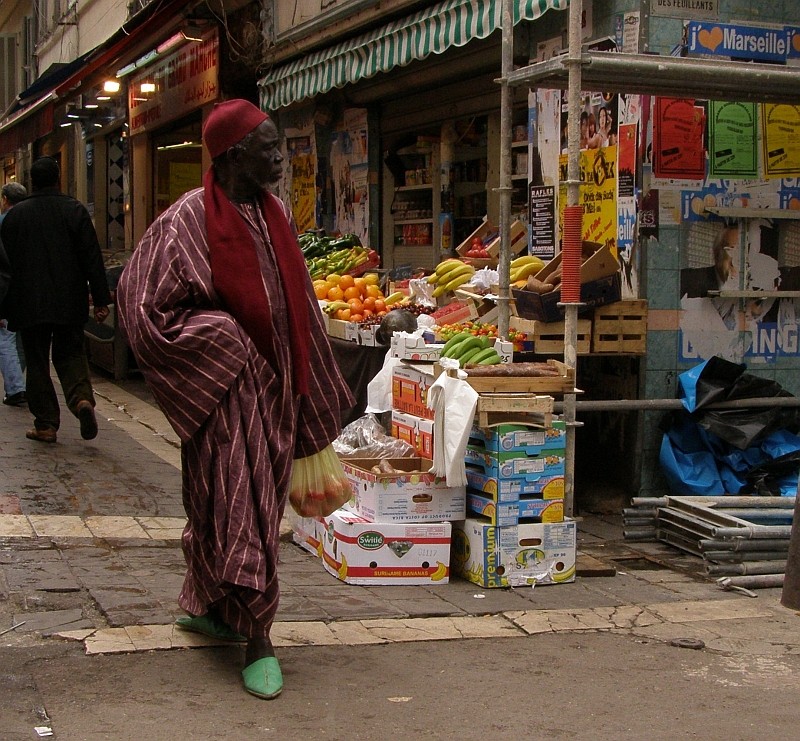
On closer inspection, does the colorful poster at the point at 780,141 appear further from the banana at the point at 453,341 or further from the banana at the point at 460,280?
the banana at the point at 453,341

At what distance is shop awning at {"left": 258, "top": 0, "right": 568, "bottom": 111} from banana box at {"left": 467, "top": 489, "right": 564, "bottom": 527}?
284 centimetres

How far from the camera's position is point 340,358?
26.7 feet

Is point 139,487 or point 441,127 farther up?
point 441,127

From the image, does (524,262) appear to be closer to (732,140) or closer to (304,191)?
(732,140)

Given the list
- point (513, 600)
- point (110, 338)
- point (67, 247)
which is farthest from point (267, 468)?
point (110, 338)

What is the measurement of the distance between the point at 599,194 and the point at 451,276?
4.02 ft

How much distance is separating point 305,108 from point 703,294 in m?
6.36

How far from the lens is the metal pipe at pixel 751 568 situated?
18.3 ft

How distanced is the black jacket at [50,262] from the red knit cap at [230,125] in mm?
4121

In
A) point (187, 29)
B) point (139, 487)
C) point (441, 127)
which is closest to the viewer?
point (139, 487)

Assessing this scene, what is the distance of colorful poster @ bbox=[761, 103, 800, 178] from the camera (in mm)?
7242

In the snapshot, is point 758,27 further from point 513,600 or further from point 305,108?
point 305,108

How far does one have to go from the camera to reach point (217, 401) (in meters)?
3.80

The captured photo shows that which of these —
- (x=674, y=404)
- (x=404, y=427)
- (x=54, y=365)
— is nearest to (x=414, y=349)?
(x=404, y=427)
